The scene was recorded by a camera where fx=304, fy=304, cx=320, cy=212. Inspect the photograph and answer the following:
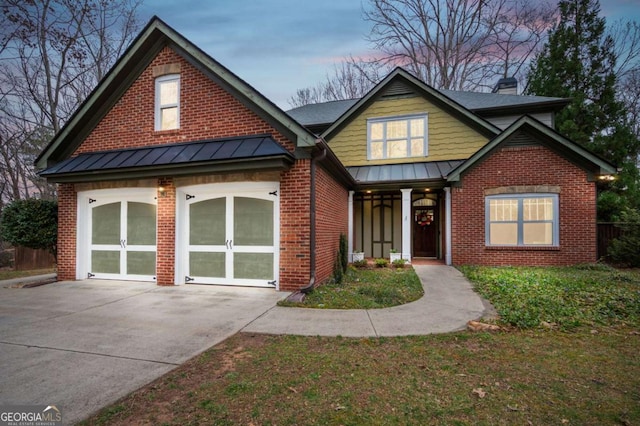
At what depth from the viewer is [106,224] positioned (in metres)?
8.75

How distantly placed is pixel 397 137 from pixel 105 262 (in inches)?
455

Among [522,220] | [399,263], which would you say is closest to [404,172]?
[399,263]

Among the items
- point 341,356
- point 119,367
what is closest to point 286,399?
point 341,356

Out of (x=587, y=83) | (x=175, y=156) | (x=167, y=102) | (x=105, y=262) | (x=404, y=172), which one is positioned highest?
(x=587, y=83)

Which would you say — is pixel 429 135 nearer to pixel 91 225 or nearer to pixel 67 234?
pixel 91 225

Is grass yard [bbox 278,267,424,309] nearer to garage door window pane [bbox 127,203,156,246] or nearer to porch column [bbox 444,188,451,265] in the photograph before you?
porch column [bbox 444,188,451,265]

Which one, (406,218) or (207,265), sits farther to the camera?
(406,218)

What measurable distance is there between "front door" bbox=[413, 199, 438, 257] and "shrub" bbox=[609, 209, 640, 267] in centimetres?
589

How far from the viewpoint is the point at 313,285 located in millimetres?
6984

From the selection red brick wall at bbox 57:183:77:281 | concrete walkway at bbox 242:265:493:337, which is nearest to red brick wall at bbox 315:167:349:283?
concrete walkway at bbox 242:265:493:337

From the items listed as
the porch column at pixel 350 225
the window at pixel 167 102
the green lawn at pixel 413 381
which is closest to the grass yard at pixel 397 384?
the green lawn at pixel 413 381

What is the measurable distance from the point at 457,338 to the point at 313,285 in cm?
341

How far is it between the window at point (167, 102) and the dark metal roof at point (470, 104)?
6160 mm

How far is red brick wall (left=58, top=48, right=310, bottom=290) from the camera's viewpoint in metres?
7.01
